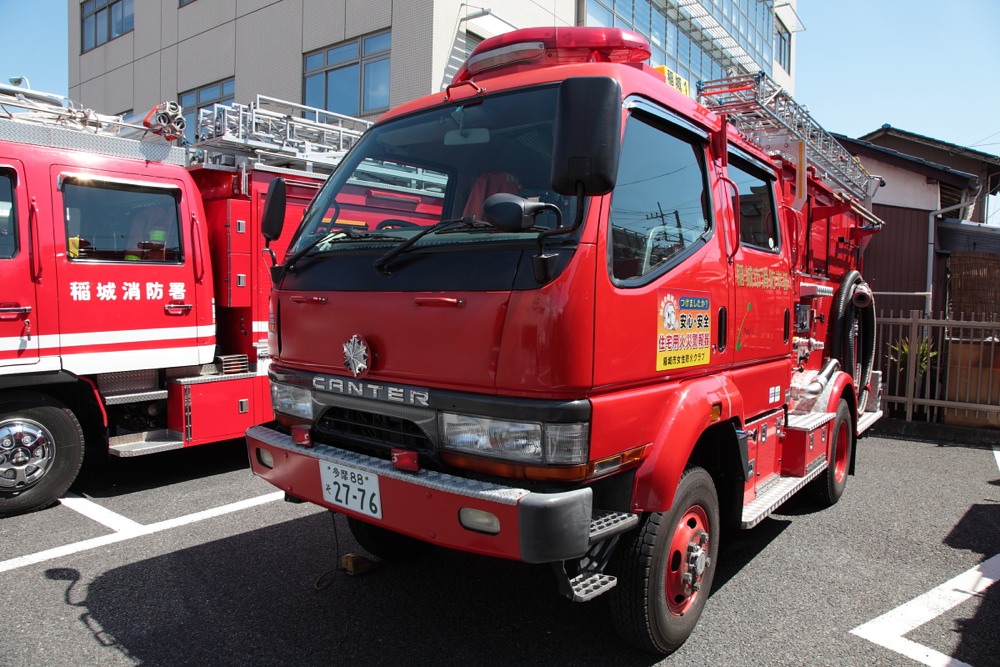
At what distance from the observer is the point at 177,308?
5582 millimetres

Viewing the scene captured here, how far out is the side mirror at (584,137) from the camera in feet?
7.73

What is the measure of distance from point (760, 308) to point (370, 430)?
2.25m

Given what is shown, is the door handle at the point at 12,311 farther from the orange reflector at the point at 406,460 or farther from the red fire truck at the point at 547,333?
the orange reflector at the point at 406,460

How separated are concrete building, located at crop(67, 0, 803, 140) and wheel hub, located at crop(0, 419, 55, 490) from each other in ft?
30.8

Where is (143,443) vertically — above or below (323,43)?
below

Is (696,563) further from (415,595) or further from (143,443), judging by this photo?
(143,443)

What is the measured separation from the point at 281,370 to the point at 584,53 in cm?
212

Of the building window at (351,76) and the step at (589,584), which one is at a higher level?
the building window at (351,76)

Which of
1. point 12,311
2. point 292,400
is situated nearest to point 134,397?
point 12,311

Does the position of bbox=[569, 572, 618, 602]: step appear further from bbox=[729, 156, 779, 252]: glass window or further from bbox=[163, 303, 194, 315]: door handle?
bbox=[163, 303, 194, 315]: door handle

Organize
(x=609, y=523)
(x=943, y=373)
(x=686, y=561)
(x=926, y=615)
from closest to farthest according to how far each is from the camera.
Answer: (x=609, y=523) < (x=686, y=561) < (x=926, y=615) < (x=943, y=373)

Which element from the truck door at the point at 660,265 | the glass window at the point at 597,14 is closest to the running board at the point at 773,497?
the truck door at the point at 660,265

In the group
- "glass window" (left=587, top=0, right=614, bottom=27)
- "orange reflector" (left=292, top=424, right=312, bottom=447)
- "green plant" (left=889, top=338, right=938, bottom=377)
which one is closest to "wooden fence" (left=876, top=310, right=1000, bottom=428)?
"green plant" (left=889, top=338, right=938, bottom=377)

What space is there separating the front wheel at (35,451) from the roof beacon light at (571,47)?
4013mm
